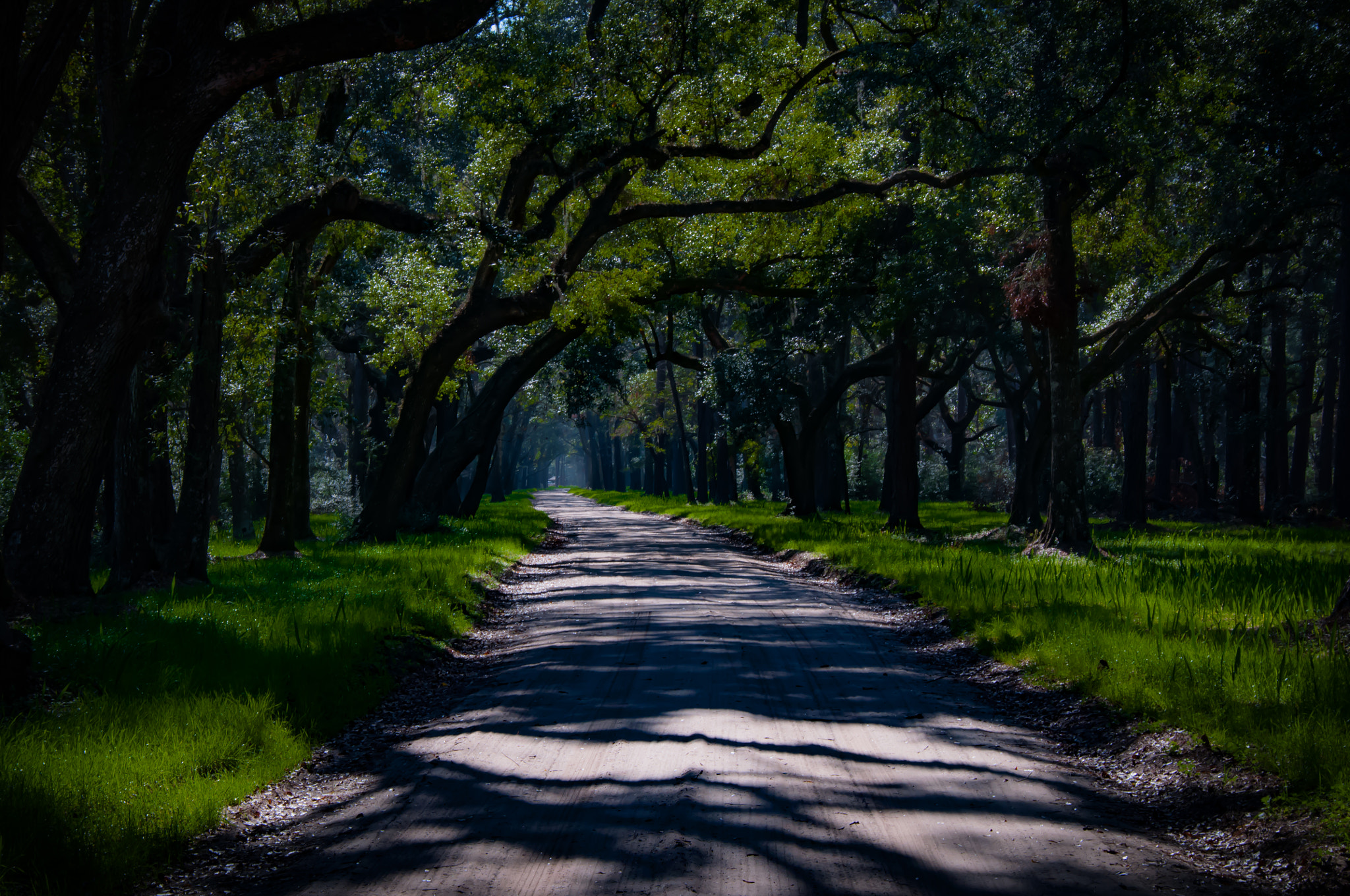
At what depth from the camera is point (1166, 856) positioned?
3990 mm

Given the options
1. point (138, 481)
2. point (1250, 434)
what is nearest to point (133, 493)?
point (138, 481)

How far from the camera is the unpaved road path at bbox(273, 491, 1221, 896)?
373 cm

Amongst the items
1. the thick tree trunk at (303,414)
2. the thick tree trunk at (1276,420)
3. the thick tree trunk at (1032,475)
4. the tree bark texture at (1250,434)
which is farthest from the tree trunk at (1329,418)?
the thick tree trunk at (303,414)

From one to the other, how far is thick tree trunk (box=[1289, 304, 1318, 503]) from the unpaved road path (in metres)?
28.8

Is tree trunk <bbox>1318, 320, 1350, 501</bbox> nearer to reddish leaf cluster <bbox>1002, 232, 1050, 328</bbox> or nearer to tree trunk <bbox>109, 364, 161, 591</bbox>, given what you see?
reddish leaf cluster <bbox>1002, 232, 1050, 328</bbox>

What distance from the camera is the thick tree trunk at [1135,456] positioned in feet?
77.5

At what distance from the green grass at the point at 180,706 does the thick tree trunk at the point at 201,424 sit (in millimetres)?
844

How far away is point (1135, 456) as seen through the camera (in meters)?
23.6

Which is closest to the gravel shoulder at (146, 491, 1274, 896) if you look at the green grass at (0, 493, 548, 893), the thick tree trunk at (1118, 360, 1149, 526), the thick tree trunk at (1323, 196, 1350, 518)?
the green grass at (0, 493, 548, 893)

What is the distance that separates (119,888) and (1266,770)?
5203mm

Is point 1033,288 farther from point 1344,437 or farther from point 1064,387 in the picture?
point 1344,437

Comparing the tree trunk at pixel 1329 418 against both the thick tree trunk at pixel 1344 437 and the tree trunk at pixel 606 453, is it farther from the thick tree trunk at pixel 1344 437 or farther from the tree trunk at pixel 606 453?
the tree trunk at pixel 606 453

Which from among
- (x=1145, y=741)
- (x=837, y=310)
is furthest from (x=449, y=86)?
(x=1145, y=741)

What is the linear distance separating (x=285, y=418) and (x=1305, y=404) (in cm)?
3433
